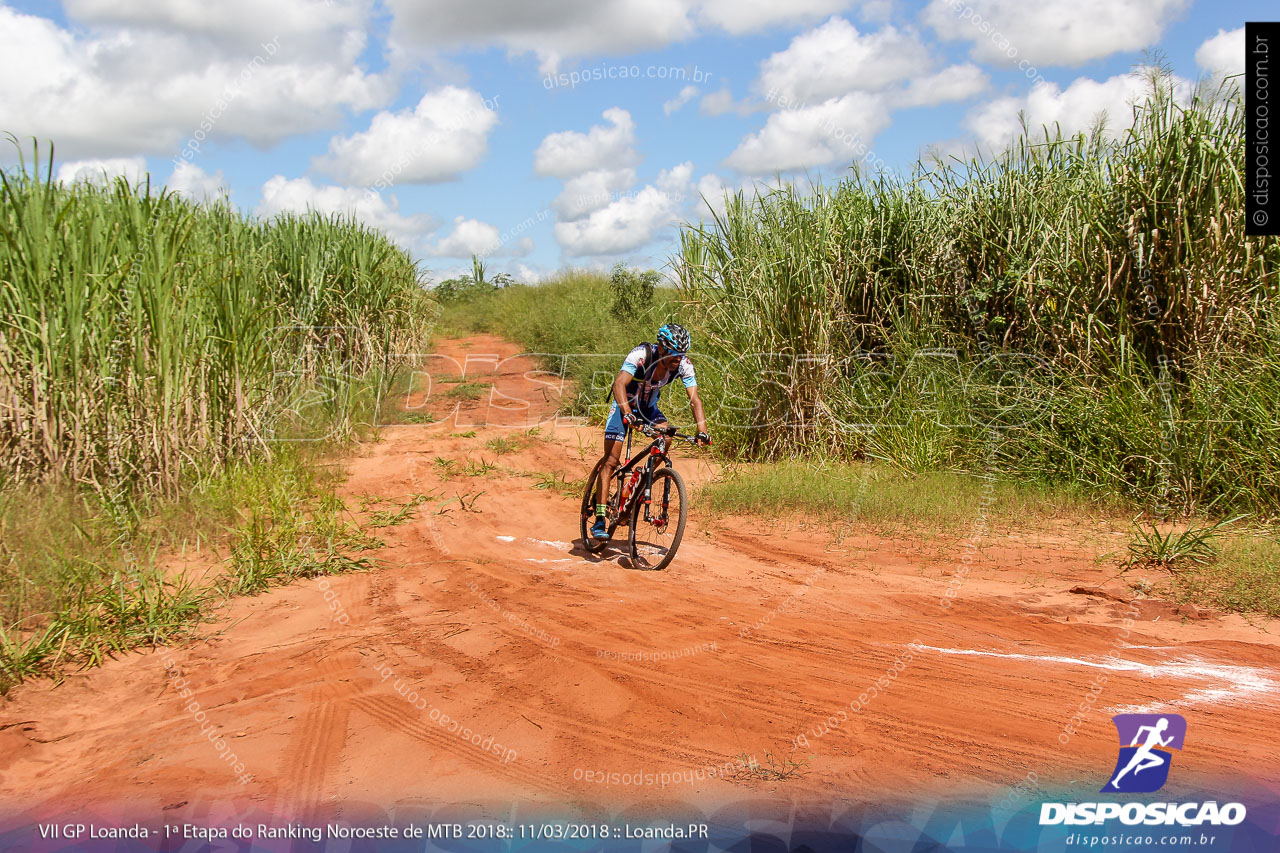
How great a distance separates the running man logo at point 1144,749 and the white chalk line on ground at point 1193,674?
0.34 ft

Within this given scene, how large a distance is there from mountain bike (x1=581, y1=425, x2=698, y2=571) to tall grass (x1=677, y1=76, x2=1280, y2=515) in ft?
11.2

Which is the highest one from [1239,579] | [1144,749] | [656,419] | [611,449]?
[656,419]

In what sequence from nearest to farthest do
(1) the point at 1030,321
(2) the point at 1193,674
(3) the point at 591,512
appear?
(2) the point at 1193,674 → (3) the point at 591,512 → (1) the point at 1030,321

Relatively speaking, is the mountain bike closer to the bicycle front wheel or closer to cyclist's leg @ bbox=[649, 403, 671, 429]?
the bicycle front wheel

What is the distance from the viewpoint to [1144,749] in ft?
12.3

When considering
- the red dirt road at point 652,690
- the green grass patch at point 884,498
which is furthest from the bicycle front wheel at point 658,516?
the green grass patch at point 884,498

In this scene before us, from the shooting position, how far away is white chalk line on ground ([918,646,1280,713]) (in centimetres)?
425

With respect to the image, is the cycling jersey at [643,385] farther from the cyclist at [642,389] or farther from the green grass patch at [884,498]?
the green grass patch at [884,498]

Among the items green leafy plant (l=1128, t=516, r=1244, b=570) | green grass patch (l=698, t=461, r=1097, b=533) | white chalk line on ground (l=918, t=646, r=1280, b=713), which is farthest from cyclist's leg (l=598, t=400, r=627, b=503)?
green leafy plant (l=1128, t=516, r=1244, b=570)

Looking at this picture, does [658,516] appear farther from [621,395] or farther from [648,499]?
[621,395]

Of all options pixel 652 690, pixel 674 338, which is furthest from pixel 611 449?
pixel 652 690

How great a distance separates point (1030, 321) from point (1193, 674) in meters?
5.44

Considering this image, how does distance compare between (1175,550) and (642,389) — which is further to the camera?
(642,389)

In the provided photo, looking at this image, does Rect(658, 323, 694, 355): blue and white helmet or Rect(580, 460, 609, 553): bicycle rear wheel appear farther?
Rect(580, 460, 609, 553): bicycle rear wheel
